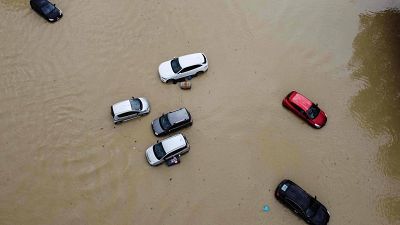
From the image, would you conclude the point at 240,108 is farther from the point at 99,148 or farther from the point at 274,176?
the point at 99,148

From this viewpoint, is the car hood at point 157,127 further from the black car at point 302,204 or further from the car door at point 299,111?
the car door at point 299,111

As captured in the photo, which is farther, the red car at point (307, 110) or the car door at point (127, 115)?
the red car at point (307, 110)

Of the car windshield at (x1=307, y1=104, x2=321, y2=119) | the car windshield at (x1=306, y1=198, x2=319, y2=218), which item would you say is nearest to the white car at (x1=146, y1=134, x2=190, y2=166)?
the car windshield at (x1=306, y1=198, x2=319, y2=218)

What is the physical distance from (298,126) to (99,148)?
10949mm

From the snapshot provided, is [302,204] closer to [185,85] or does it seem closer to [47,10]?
[185,85]

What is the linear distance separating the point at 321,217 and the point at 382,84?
976 cm

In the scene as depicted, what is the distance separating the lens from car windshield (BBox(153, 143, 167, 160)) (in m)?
19.5

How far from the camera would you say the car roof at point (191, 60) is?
72.9 ft

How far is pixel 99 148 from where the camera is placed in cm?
2062

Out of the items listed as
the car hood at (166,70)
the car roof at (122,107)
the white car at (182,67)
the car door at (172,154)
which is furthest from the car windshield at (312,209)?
the car roof at (122,107)

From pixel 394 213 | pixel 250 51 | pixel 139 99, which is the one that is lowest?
pixel 394 213

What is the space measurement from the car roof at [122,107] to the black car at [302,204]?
887 centimetres

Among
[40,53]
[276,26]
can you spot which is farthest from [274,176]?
[40,53]

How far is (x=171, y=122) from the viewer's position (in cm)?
2039
